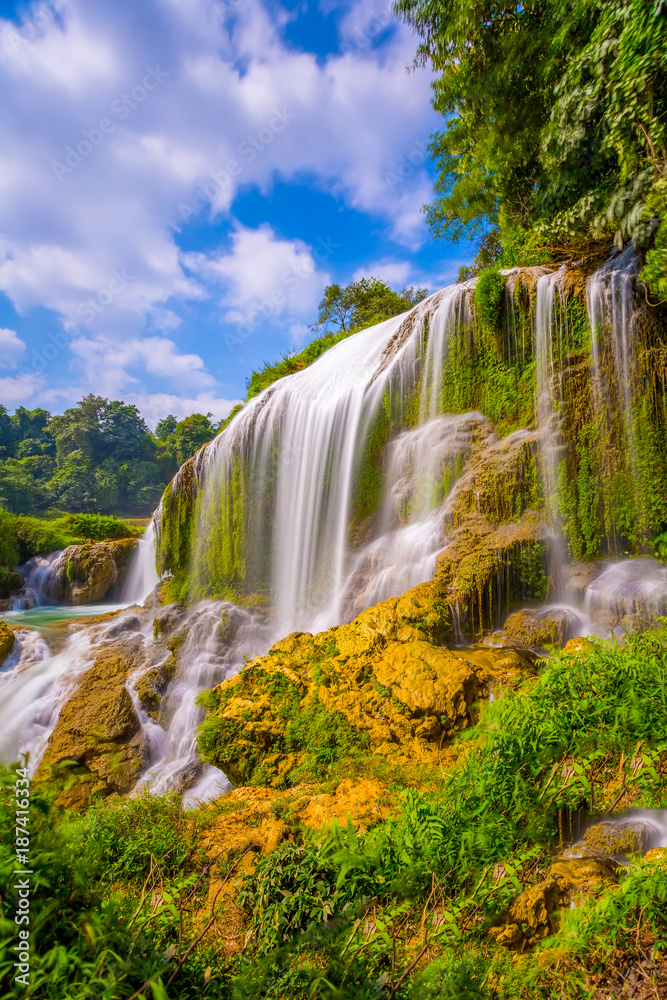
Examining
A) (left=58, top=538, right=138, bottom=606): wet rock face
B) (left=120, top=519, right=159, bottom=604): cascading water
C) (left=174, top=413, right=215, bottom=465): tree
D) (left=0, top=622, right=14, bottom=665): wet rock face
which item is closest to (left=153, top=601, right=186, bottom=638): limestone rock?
(left=0, top=622, right=14, bottom=665): wet rock face

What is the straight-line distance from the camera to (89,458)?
134 feet

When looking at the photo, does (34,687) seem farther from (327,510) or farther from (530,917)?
(530,917)

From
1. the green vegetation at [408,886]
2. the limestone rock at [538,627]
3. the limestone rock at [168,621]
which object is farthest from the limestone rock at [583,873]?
the limestone rock at [168,621]

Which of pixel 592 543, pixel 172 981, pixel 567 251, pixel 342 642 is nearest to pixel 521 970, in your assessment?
pixel 172 981

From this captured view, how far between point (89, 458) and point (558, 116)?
4231 cm

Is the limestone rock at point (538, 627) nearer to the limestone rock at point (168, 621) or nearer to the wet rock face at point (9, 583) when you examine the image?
the limestone rock at point (168, 621)

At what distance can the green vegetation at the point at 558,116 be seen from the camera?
22.0ft

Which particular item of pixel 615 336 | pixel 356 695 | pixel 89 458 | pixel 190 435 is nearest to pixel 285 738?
pixel 356 695

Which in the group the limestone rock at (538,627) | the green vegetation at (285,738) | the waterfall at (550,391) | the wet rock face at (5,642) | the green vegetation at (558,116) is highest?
the green vegetation at (558,116)

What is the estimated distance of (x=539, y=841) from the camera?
8.29 ft

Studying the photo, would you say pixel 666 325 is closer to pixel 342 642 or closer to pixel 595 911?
pixel 342 642

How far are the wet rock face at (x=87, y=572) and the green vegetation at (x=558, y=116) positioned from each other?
1880 cm

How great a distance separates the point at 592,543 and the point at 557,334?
384 centimetres

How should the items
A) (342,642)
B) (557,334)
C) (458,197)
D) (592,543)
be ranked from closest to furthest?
(342,642), (592,543), (557,334), (458,197)
